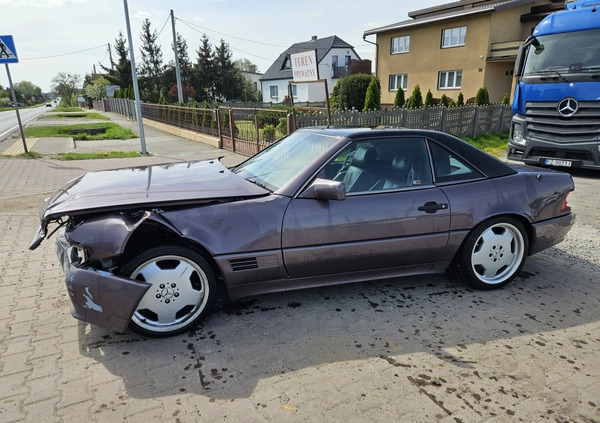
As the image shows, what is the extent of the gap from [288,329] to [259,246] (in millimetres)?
685

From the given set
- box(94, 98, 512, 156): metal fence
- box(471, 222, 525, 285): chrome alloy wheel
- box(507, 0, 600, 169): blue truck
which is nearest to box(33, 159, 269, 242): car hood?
box(471, 222, 525, 285): chrome alloy wheel

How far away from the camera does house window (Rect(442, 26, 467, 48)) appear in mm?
24828

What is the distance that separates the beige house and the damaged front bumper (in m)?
24.8

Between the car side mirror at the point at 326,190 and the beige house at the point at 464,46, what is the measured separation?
23588mm

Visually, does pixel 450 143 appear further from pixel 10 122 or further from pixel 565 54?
pixel 10 122

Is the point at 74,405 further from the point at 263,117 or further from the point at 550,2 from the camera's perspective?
the point at 550,2

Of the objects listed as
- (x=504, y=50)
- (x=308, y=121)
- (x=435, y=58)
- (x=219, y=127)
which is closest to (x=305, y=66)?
(x=308, y=121)

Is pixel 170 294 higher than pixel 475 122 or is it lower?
lower

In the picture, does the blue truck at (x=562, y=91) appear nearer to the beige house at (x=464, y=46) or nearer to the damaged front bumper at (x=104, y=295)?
the damaged front bumper at (x=104, y=295)

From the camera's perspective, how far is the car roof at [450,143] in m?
3.53

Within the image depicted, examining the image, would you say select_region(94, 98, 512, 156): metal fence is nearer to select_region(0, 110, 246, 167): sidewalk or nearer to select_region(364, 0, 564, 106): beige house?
select_region(0, 110, 246, 167): sidewalk

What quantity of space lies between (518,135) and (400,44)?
22.0 meters

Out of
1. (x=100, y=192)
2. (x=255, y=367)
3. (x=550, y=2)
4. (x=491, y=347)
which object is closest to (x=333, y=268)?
(x=255, y=367)

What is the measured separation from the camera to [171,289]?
294cm
